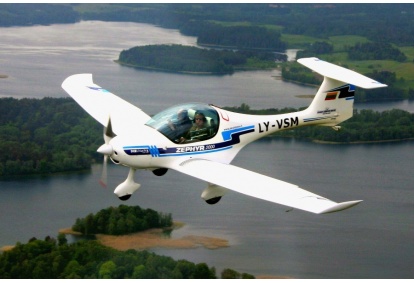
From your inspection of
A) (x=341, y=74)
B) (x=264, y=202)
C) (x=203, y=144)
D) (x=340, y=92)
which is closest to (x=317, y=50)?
(x=264, y=202)

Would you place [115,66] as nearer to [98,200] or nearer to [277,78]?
[277,78]

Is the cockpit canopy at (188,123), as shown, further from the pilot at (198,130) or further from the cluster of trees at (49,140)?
the cluster of trees at (49,140)

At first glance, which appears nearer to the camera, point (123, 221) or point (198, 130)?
point (198, 130)

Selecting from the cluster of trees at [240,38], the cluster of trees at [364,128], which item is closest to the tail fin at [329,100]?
the cluster of trees at [364,128]

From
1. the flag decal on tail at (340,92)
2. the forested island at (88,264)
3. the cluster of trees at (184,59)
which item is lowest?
the forested island at (88,264)

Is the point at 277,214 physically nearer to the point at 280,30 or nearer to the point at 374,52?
the point at 374,52

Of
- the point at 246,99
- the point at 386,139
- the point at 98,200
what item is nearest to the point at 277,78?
the point at 246,99
